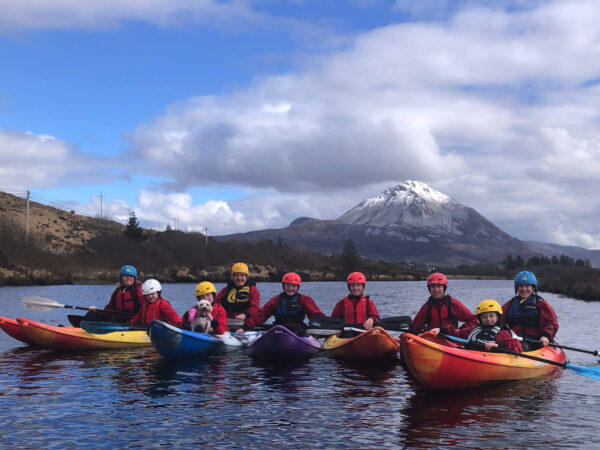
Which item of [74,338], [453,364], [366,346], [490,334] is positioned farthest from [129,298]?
[490,334]

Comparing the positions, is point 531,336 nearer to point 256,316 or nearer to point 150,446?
point 256,316

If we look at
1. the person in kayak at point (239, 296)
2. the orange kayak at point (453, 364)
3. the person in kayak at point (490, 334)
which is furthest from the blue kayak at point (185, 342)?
the person in kayak at point (490, 334)

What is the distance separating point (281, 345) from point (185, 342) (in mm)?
2561

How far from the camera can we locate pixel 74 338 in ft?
59.5

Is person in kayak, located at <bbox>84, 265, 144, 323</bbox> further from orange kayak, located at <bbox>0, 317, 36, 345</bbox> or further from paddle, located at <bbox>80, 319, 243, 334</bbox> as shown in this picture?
orange kayak, located at <bbox>0, 317, 36, 345</bbox>

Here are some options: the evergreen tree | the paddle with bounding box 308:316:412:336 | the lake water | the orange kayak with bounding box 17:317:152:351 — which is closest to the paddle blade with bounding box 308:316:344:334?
the paddle with bounding box 308:316:412:336

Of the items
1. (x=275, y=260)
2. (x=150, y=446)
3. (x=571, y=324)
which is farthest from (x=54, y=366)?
(x=275, y=260)

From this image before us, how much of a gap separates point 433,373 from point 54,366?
10.1 m

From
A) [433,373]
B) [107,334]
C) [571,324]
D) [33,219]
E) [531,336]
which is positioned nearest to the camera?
[433,373]

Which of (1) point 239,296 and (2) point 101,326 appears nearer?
(2) point 101,326

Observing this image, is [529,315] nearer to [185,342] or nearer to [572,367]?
[572,367]

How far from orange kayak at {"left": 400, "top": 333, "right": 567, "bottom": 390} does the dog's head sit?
20.3ft

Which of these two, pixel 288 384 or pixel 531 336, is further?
pixel 531 336

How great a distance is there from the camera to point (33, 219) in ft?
402
